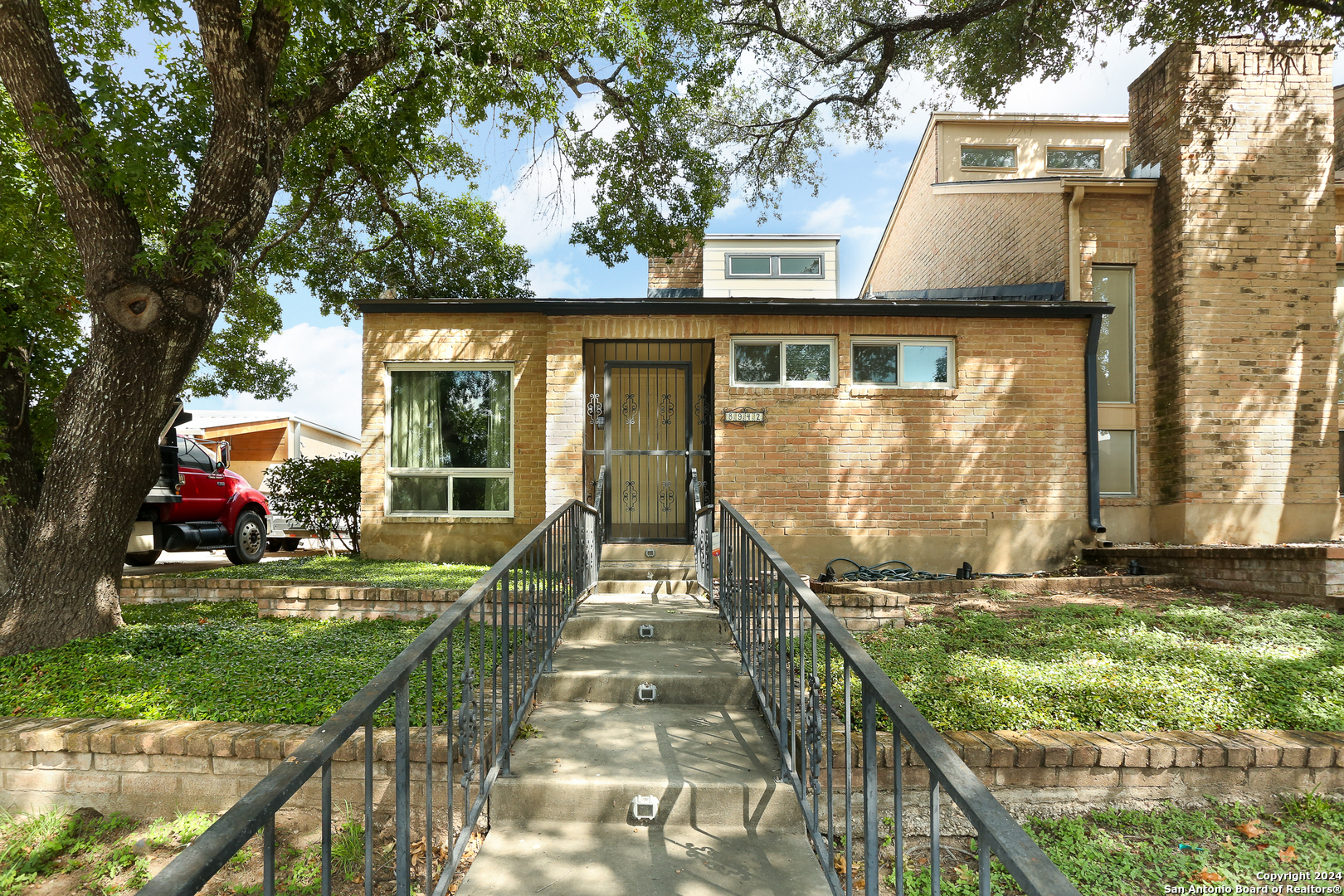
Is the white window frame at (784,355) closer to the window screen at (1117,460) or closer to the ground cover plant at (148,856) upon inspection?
the window screen at (1117,460)

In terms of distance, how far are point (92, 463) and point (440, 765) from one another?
11.6ft

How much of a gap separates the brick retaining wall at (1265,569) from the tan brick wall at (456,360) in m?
7.23

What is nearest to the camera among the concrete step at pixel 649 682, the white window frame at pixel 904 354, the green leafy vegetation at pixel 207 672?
the green leafy vegetation at pixel 207 672

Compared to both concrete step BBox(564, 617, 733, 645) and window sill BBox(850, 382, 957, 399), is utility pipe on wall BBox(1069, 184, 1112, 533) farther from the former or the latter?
concrete step BBox(564, 617, 733, 645)

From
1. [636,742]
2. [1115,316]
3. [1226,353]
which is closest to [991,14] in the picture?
[1115,316]

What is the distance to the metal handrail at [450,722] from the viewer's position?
1.32 m

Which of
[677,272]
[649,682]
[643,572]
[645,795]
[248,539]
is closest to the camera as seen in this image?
[645,795]

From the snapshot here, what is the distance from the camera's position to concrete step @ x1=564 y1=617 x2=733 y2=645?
4852 millimetres

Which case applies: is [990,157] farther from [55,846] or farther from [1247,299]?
[55,846]

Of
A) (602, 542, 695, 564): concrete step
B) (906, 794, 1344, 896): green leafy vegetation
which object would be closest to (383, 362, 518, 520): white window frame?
(602, 542, 695, 564): concrete step

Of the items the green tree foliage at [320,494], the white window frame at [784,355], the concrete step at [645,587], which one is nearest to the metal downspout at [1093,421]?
the white window frame at [784,355]

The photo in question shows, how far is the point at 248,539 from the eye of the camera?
10.3 metres

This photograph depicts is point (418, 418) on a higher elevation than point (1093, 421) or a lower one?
higher

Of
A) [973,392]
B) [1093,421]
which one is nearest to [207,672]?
[973,392]
